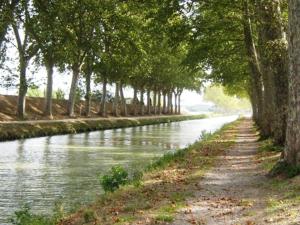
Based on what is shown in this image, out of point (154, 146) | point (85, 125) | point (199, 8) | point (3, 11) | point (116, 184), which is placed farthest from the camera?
point (85, 125)

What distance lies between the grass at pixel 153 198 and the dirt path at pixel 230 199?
0.98 ft

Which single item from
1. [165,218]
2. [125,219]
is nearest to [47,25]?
[125,219]

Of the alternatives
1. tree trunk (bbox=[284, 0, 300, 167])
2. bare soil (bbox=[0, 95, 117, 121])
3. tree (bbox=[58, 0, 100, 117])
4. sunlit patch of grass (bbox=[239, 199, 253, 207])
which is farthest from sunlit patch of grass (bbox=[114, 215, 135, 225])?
bare soil (bbox=[0, 95, 117, 121])

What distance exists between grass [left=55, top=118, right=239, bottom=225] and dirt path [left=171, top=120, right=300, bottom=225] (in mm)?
299

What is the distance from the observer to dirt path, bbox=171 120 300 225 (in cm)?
1020

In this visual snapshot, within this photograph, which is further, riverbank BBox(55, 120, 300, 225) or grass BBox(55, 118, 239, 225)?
grass BBox(55, 118, 239, 225)

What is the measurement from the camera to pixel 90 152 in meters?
A: 28.6

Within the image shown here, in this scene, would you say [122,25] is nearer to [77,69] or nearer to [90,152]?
[90,152]

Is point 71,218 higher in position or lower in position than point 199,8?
lower

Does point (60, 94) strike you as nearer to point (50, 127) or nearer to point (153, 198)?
point (50, 127)

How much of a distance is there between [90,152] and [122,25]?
6.78m

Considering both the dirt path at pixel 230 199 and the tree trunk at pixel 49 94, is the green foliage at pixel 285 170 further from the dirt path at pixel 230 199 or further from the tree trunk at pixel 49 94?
the tree trunk at pixel 49 94

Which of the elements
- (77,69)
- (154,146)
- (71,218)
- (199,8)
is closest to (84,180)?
(71,218)

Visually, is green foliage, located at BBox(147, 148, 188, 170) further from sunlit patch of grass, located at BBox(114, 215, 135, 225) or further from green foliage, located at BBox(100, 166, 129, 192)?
sunlit patch of grass, located at BBox(114, 215, 135, 225)
